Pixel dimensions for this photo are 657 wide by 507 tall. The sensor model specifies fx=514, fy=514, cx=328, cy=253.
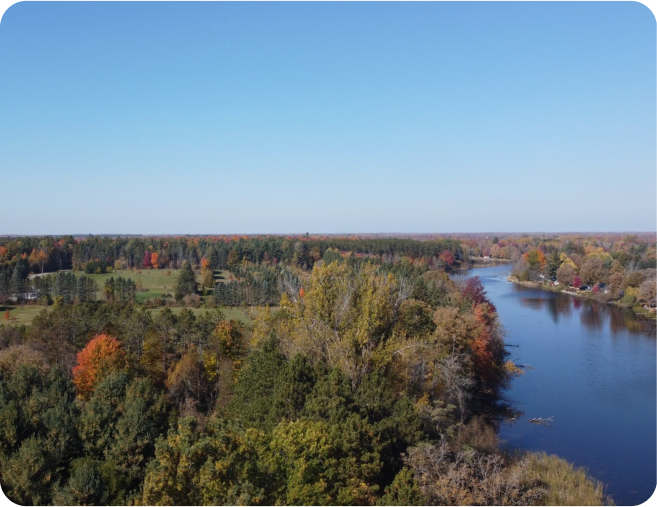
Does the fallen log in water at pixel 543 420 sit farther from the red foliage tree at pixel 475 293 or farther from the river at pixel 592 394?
the red foliage tree at pixel 475 293

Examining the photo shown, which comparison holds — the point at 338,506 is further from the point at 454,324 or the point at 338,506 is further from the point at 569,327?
the point at 569,327

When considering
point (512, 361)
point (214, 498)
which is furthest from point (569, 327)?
point (214, 498)

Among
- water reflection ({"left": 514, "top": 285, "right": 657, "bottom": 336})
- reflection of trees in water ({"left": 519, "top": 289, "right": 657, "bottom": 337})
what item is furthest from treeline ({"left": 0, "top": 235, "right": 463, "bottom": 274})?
reflection of trees in water ({"left": 519, "top": 289, "right": 657, "bottom": 337})

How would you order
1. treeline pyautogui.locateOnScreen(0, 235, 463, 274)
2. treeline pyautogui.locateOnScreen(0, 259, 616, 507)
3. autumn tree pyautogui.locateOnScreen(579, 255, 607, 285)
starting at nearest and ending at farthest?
1. treeline pyautogui.locateOnScreen(0, 259, 616, 507)
2. autumn tree pyautogui.locateOnScreen(579, 255, 607, 285)
3. treeline pyautogui.locateOnScreen(0, 235, 463, 274)

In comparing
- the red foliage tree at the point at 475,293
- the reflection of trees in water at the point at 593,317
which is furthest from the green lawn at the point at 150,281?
the reflection of trees in water at the point at 593,317

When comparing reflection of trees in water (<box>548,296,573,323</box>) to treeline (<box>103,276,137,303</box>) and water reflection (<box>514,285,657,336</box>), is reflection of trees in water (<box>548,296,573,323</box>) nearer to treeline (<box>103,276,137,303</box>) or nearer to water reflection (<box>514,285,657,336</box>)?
water reflection (<box>514,285,657,336</box>)
